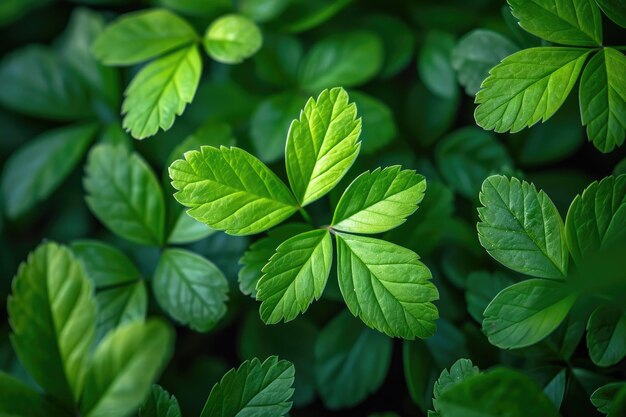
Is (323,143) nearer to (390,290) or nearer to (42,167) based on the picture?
(390,290)

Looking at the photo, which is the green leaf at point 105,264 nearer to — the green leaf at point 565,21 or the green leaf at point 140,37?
the green leaf at point 140,37

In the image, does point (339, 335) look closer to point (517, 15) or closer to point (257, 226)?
point (257, 226)

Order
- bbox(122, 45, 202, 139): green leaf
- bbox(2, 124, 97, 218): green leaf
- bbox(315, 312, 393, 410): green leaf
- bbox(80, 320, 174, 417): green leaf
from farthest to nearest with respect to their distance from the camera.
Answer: bbox(2, 124, 97, 218): green leaf
bbox(315, 312, 393, 410): green leaf
bbox(122, 45, 202, 139): green leaf
bbox(80, 320, 174, 417): green leaf

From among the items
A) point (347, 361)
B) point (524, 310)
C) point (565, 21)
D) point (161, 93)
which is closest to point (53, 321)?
point (161, 93)

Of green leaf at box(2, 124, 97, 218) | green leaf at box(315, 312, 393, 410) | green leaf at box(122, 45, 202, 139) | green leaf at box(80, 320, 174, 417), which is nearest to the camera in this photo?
green leaf at box(80, 320, 174, 417)

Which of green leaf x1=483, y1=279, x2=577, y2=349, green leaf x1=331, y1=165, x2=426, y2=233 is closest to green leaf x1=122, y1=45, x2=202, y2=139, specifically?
green leaf x1=331, y1=165, x2=426, y2=233

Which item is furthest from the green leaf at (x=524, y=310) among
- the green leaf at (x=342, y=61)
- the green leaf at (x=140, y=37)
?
the green leaf at (x=140, y=37)

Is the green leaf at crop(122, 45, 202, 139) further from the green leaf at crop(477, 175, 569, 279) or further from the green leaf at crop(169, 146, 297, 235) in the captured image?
the green leaf at crop(477, 175, 569, 279)
